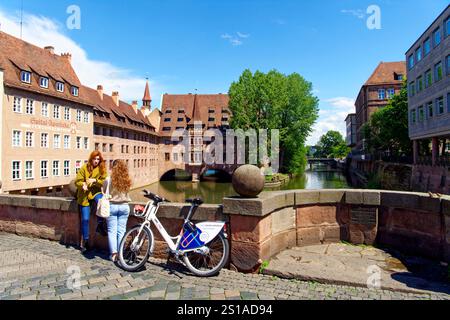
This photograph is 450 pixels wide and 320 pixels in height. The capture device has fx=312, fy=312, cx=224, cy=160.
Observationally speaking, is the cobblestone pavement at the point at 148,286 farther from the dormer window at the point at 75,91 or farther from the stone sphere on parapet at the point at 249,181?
the dormer window at the point at 75,91

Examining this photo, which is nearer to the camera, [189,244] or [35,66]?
[189,244]

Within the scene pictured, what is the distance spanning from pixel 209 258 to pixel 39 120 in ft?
93.5

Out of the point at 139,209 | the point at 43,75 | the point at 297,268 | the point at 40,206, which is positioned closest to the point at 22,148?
the point at 43,75

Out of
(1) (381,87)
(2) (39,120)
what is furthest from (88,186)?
(1) (381,87)

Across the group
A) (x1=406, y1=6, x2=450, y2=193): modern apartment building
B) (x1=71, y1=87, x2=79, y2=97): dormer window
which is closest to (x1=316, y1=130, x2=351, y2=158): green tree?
(x1=406, y1=6, x2=450, y2=193): modern apartment building

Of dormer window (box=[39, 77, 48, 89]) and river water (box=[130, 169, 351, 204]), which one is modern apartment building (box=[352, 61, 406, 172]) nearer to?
river water (box=[130, 169, 351, 204])

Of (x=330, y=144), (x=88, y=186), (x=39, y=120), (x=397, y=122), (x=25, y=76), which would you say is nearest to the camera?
(x=88, y=186)

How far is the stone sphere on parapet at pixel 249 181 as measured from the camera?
15.1 feet

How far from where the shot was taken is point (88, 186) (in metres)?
5.44

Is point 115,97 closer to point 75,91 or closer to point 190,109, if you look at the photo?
point 75,91

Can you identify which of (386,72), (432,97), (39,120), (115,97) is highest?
(386,72)

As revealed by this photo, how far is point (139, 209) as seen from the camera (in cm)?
509
